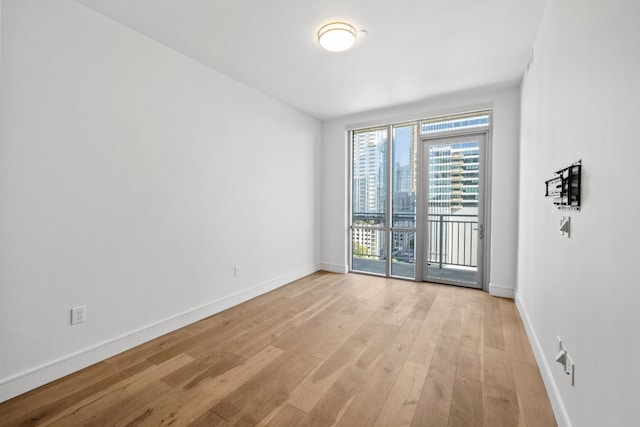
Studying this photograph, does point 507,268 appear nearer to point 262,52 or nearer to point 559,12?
point 559,12

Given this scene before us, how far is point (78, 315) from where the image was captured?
6.64 ft

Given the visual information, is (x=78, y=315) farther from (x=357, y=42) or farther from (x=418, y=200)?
(x=418, y=200)

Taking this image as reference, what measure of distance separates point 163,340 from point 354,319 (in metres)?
1.82

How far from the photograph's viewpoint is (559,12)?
1.72 metres

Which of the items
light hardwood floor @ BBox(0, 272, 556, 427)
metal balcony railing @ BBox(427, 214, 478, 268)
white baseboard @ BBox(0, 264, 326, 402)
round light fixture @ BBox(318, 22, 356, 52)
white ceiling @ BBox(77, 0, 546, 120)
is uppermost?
white ceiling @ BBox(77, 0, 546, 120)

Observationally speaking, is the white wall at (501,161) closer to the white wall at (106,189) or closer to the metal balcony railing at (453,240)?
the metal balcony railing at (453,240)

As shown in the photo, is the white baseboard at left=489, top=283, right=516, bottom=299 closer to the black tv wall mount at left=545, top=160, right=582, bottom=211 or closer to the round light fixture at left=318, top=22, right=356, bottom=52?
the black tv wall mount at left=545, top=160, right=582, bottom=211

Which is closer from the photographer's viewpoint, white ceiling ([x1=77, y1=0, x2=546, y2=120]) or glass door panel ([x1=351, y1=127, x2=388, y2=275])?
white ceiling ([x1=77, y1=0, x2=546, y2=120])

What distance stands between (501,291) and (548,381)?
6.73 ft

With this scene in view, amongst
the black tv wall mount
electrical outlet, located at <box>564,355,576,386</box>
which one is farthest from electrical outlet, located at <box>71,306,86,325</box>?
the black tv wall mount

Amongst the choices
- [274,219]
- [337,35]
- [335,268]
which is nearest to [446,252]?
[335,268]

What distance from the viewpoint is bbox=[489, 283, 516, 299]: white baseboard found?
11.6ft

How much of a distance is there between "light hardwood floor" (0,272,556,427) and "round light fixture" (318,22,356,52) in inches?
102

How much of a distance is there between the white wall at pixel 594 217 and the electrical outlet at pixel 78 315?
9.77ft
